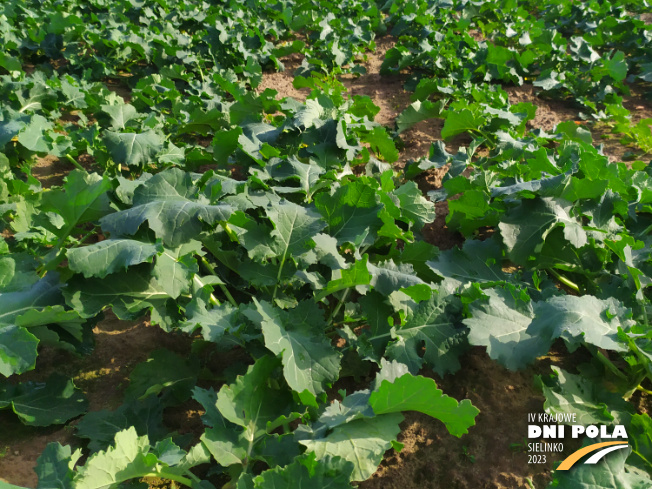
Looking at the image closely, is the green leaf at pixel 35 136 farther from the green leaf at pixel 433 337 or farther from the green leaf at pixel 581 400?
the green leaf at pixel 581 400

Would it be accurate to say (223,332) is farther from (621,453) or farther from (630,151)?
(630,151)

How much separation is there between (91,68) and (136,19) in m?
2.56

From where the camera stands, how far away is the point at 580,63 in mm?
6391

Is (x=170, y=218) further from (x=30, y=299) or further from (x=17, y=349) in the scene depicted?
(x=17, y=349)

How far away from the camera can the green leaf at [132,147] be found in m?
3.74

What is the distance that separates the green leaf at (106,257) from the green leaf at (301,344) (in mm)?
566

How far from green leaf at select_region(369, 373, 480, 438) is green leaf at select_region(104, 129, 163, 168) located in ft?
8.88

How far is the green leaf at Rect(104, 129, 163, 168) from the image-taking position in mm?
3742

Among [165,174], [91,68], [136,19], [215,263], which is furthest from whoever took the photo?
[136,19]

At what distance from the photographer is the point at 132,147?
12.4ft

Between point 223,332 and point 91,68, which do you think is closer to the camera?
point 223,332

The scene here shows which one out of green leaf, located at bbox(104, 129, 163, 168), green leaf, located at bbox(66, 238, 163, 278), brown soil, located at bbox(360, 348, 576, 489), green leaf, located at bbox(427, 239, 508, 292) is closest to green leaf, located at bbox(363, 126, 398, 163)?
green leaf, located at bbox(427, 239, 508, 292)

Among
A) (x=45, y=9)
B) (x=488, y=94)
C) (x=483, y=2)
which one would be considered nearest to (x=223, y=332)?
(x=488, y=94)

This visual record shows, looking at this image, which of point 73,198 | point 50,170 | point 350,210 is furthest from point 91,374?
point 50,170
